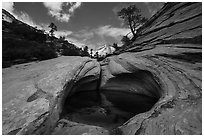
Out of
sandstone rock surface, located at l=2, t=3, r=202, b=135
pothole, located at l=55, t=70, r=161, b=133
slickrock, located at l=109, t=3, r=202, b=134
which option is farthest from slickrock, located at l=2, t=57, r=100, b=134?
slickrock, located at l=109, t=3, r=202, b=134

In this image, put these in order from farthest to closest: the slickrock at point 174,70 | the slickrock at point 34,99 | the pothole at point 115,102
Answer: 1. the pothole at point 115,102
2. the slickrock at point 174,70
3. the slickrock at point 34,99

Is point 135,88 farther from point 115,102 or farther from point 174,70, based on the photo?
point 174,70

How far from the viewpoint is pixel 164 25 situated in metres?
13.6

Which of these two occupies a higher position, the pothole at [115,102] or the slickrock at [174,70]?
the slickrock at [174,70]

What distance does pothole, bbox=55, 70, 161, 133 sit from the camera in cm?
761

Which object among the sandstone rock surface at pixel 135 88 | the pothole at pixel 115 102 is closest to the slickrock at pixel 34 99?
the sandstone rock surface at pixel 135 88

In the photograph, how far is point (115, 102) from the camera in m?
11.0

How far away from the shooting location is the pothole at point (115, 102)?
7.61 meters

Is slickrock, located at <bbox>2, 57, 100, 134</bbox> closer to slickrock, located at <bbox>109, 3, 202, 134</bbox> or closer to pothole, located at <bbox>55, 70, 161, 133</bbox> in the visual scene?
pothole, located at <bbox>55, 70, 161, 133</bbox>

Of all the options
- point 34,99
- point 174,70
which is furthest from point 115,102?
point 34,99

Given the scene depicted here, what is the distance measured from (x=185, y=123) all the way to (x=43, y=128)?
5.38 metres

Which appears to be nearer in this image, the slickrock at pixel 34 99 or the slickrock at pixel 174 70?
the slickrock at pixel 34 99

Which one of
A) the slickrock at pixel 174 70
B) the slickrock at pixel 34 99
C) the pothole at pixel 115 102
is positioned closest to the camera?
the slickrock at pixel 34 99

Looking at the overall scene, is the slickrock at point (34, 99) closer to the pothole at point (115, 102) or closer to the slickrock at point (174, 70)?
the pothole at point (115, 102)
